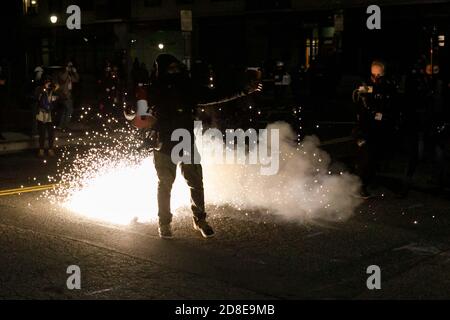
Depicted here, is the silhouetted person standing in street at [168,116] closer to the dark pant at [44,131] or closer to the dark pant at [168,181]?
the dark pant at [168,181]

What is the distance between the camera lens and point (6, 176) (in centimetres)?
1149

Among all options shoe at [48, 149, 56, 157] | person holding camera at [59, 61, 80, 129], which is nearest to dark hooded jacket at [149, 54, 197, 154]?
shoe at [48, 149, 56, 157]

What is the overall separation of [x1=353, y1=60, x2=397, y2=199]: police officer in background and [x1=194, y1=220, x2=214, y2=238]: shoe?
9.30 feet

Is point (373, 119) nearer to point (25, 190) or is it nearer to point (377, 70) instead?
point (377, 70)

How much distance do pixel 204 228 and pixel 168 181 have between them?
2.03 ft

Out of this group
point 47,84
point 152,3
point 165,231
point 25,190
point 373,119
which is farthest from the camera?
point 152,3

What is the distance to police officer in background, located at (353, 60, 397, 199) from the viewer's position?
9055 millimetres

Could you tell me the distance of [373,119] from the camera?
9.09 metres

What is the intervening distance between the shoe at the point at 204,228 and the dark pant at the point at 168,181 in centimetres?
5

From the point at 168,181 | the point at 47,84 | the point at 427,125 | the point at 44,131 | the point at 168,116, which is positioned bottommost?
the point at 44,131

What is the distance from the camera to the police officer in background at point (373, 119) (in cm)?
905

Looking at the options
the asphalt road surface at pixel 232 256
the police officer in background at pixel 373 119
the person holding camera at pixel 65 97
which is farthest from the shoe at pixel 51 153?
the police officer in background at pixel 373 119

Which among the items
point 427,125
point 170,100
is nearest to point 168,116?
point 170,100

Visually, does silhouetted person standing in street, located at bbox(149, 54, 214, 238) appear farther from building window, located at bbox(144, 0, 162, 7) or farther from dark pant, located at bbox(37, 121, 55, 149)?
building window, located at bbox(144, 0, 162, 7)
